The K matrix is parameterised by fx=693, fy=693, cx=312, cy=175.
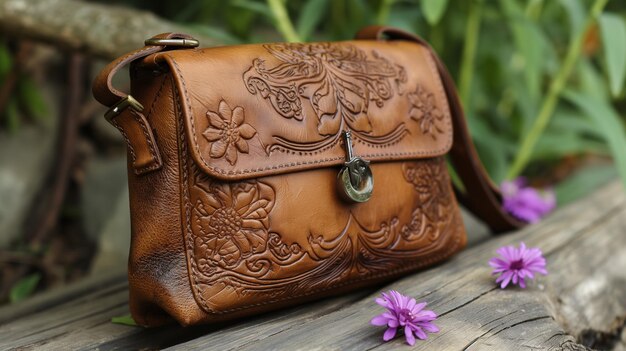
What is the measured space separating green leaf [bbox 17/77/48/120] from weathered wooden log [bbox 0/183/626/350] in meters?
1.11

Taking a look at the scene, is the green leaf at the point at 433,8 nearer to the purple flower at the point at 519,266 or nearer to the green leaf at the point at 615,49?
the green leaf at the point at 615,49

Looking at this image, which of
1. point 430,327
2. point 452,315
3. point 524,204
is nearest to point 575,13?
point 524,204

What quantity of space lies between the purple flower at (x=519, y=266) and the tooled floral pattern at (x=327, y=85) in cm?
35

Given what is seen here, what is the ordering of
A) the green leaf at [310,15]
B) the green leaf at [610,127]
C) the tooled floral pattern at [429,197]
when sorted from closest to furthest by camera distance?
1. the tooled floral pattern at [429,197]
2. the green leaf at [610,127]
3. the green leaf at [310,15]

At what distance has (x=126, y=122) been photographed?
1256mm

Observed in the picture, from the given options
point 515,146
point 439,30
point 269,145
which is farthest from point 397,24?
point 269,145

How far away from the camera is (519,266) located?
4.75 ft

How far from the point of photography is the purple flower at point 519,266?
4.71ft

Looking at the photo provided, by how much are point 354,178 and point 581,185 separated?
1.51m

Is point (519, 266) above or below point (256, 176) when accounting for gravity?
below

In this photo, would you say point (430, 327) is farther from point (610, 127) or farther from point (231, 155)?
point (610, 127)

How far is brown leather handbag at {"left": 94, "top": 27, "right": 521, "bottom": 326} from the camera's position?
4.01ft

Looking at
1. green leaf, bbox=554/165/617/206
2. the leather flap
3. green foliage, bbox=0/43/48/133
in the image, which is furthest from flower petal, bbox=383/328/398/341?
green foliage, bbox=0/43/48/133

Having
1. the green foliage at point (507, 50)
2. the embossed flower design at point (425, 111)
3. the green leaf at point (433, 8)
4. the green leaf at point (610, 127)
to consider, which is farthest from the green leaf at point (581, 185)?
the embossed flower design at point (425, 111)
